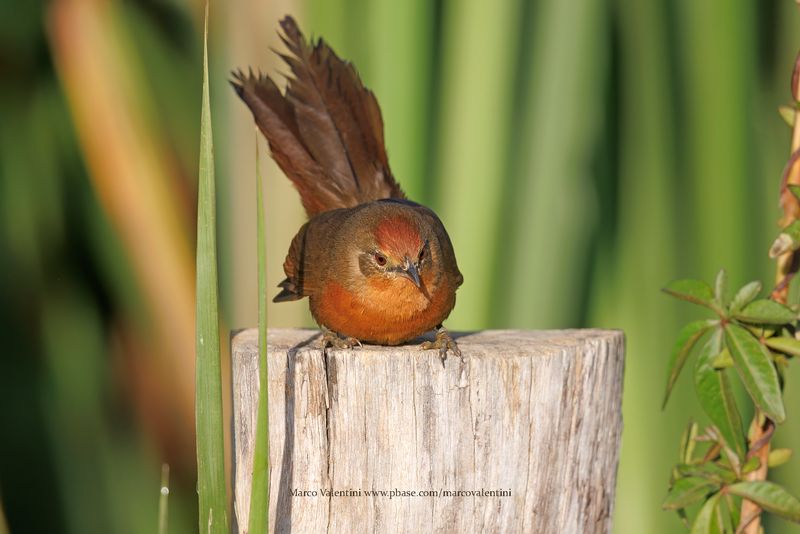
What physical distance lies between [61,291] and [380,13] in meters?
0.95

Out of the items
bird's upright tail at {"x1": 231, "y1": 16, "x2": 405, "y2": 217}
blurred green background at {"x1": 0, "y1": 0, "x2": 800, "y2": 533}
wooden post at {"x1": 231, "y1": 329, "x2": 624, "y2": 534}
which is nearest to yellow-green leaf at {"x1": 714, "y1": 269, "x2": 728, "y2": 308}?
wooden post at {"x1": 231, "y1": 329, "x2": 624, "y2": 534}

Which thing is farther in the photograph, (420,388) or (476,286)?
(476,286)

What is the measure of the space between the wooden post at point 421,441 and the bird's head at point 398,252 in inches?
16.3

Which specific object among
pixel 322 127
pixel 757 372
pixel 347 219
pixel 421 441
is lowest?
pixel 421 441

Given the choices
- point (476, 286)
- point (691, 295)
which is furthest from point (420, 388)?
point (476, 286)

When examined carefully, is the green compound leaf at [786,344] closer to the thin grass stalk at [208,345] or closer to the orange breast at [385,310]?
the orange breast at [385,310]

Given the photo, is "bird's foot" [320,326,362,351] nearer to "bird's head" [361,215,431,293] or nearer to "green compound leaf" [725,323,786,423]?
"bird's head" [361,215,431,293]

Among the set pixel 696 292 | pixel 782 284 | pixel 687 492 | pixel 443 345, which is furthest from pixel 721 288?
pixel 443 345

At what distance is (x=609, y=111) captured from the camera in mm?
2377

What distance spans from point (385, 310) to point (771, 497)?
0.79 metres

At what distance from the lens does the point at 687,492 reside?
5.43ft

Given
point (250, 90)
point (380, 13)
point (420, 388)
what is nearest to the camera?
point (420, 388)

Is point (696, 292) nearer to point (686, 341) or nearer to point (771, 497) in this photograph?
point (686, 341)

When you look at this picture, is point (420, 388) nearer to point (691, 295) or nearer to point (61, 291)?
point (691, 295)
